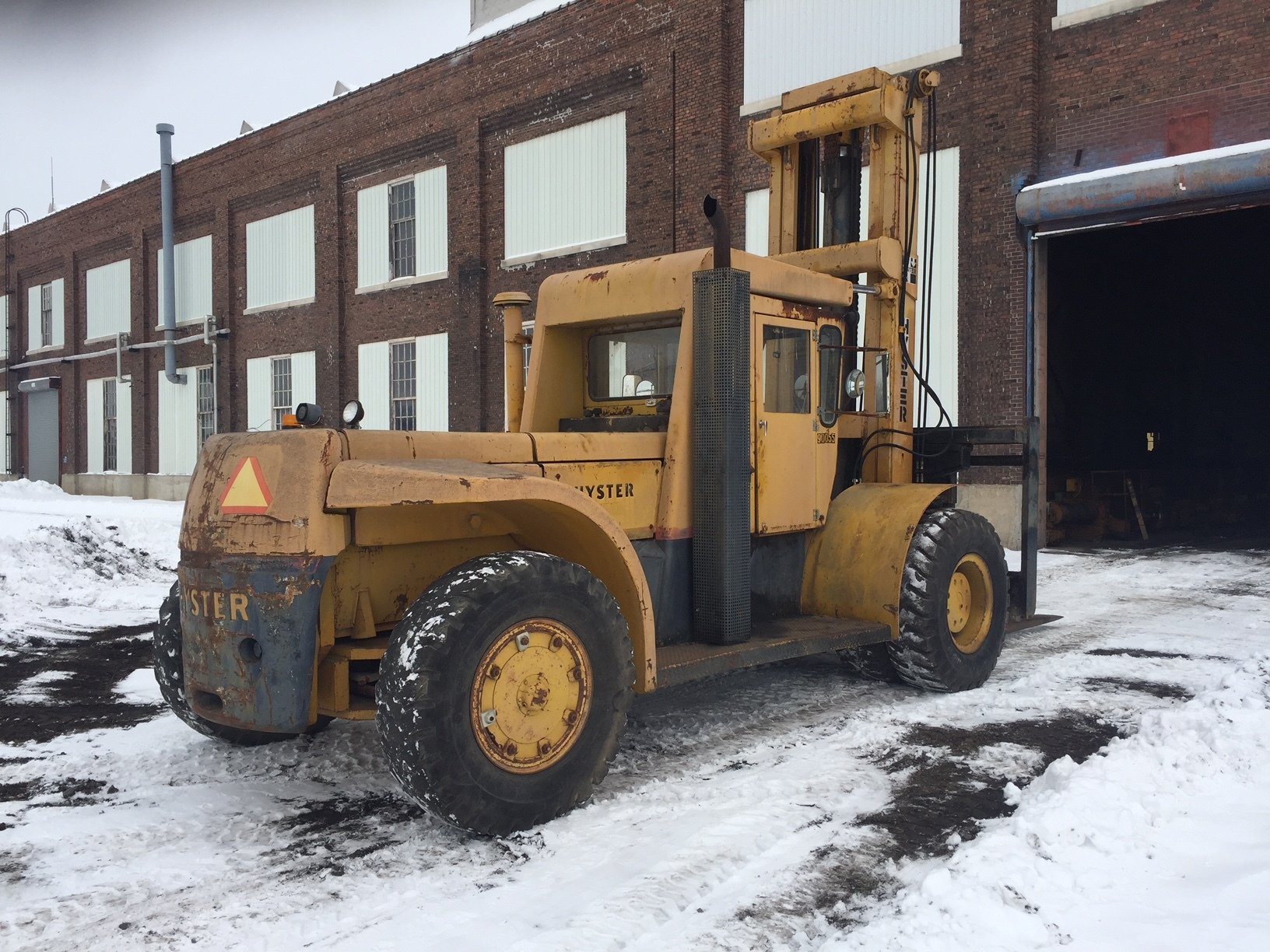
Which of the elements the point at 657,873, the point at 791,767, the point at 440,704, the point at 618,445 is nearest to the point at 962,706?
the point at 791,767

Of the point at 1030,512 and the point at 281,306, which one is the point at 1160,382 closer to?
the point at 1030,512

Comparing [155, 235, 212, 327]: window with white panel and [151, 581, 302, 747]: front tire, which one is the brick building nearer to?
[155, 235, 212, 327]: window with white panel

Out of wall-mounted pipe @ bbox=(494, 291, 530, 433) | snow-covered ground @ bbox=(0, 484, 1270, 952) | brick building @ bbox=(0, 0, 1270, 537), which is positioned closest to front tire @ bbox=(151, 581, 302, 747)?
snow-covered ground @ bbox=(0, 484, 1270, 952)

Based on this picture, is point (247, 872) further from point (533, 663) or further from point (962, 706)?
point (962, 706)

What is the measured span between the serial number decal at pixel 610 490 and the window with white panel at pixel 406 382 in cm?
1670

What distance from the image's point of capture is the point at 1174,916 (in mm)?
3316

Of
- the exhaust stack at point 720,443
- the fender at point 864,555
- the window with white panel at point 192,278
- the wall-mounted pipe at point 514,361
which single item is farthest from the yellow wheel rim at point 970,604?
the window with white panel at point 192,278

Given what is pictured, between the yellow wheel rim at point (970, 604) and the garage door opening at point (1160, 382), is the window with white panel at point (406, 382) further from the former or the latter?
the yellow wheel rim at point (970, 604)

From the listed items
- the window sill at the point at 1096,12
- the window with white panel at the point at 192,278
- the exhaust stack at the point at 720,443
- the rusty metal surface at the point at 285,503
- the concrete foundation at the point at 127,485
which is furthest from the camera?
the concrete foundation at the point at 127,485

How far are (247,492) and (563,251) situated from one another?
53.0 feet

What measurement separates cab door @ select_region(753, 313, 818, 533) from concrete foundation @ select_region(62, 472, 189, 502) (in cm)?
2452

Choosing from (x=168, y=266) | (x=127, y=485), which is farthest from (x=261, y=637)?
(x=127, y=485)

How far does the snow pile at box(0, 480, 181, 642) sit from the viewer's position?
9984 mm

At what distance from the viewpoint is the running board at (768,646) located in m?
5.11
